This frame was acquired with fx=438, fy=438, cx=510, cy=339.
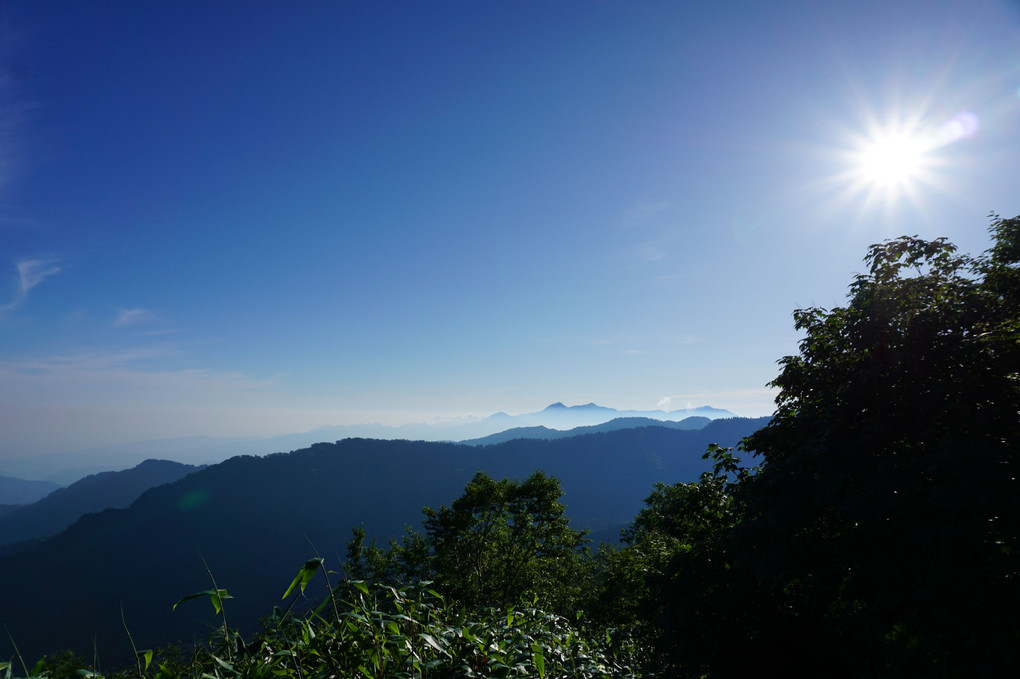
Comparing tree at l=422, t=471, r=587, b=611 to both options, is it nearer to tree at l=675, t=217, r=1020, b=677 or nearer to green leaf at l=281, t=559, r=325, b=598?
tree at l=675, t=217, r=1020, b=677

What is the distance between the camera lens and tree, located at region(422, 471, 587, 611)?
27094 millimetres

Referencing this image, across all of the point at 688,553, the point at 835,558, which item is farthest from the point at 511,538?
the point at 835,558

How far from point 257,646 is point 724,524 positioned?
36.1 feet

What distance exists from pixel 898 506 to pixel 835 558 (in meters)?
1.28

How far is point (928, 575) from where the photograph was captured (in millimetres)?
5641

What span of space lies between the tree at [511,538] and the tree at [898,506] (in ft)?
64.5

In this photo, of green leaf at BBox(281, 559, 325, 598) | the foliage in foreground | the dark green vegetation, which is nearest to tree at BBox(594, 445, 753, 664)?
the dark green vegetation

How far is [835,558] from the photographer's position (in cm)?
703

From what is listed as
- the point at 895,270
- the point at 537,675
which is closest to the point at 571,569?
the point at 895,270

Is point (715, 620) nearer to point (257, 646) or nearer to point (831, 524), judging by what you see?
point (831, 524)

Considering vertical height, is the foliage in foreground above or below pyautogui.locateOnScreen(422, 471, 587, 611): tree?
above

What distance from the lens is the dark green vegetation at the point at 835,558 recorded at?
3.72m

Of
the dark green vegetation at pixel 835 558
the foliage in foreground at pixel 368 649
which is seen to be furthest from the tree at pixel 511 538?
the foliage in foreground at pixel 368 649

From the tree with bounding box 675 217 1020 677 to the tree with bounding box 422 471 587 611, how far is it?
19.7 metres
